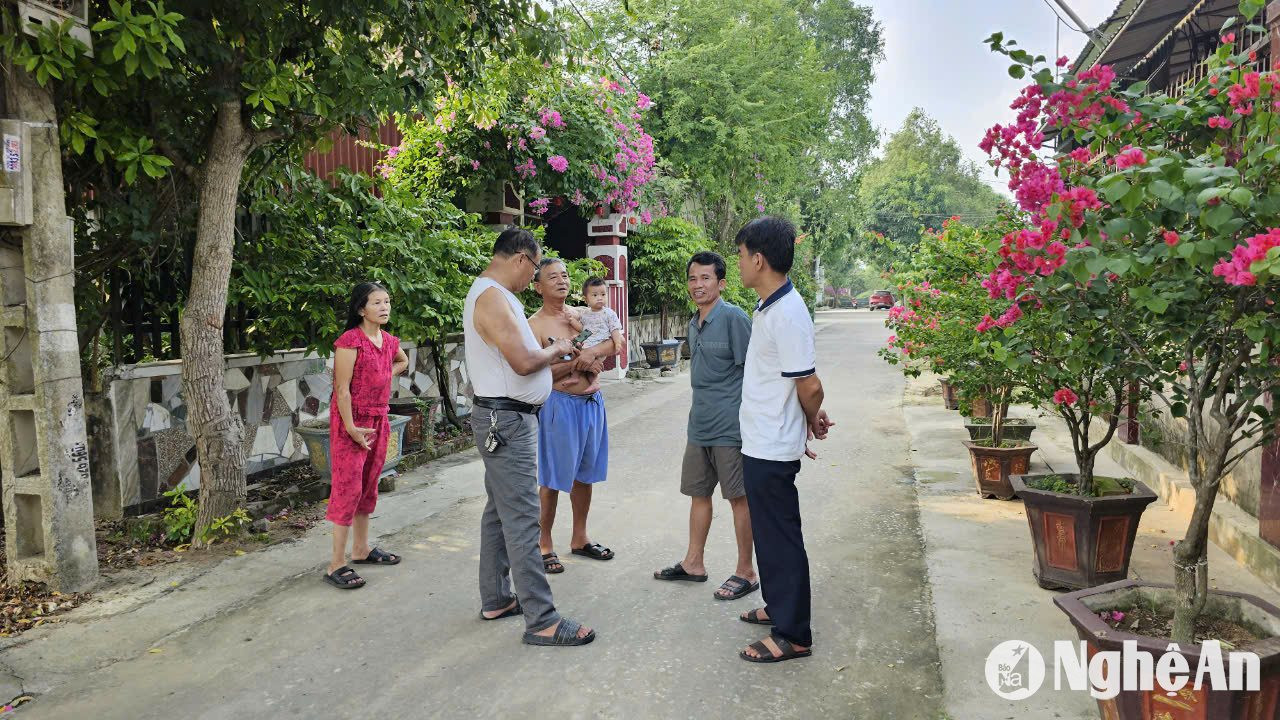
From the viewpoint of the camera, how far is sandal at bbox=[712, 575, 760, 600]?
4559 mm

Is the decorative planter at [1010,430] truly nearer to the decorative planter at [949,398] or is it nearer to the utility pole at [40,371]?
the decorative planter at [949,398]

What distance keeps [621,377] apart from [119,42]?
39.0ft

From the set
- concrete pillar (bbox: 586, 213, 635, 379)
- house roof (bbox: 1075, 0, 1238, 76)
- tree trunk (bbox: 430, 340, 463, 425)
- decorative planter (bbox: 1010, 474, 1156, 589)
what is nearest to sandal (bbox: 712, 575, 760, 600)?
decorative planter (bbox: 1010, 474, 1156, 589)

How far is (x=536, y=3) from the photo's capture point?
5965 mm

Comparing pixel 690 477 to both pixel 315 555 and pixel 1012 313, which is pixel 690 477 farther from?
pixel 315 555

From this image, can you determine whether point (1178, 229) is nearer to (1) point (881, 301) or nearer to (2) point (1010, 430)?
(2) point (1010, 430)

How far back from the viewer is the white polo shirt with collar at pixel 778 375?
143 inches

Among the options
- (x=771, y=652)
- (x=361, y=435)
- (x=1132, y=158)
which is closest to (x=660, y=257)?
(x=361, y=435)

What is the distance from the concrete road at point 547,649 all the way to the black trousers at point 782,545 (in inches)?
8.5

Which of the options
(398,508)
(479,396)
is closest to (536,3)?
(479,396)

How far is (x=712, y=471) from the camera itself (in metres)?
4.73

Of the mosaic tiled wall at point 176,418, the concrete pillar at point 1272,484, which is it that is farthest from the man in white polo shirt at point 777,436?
the mosaic tiled wall at point 176,418

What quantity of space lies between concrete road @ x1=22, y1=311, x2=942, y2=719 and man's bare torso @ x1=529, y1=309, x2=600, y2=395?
1.13m

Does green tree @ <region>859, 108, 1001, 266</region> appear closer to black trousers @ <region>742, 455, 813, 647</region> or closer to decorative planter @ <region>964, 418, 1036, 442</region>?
decorative planter @ <region>964, 418, 1036, 442</region>
